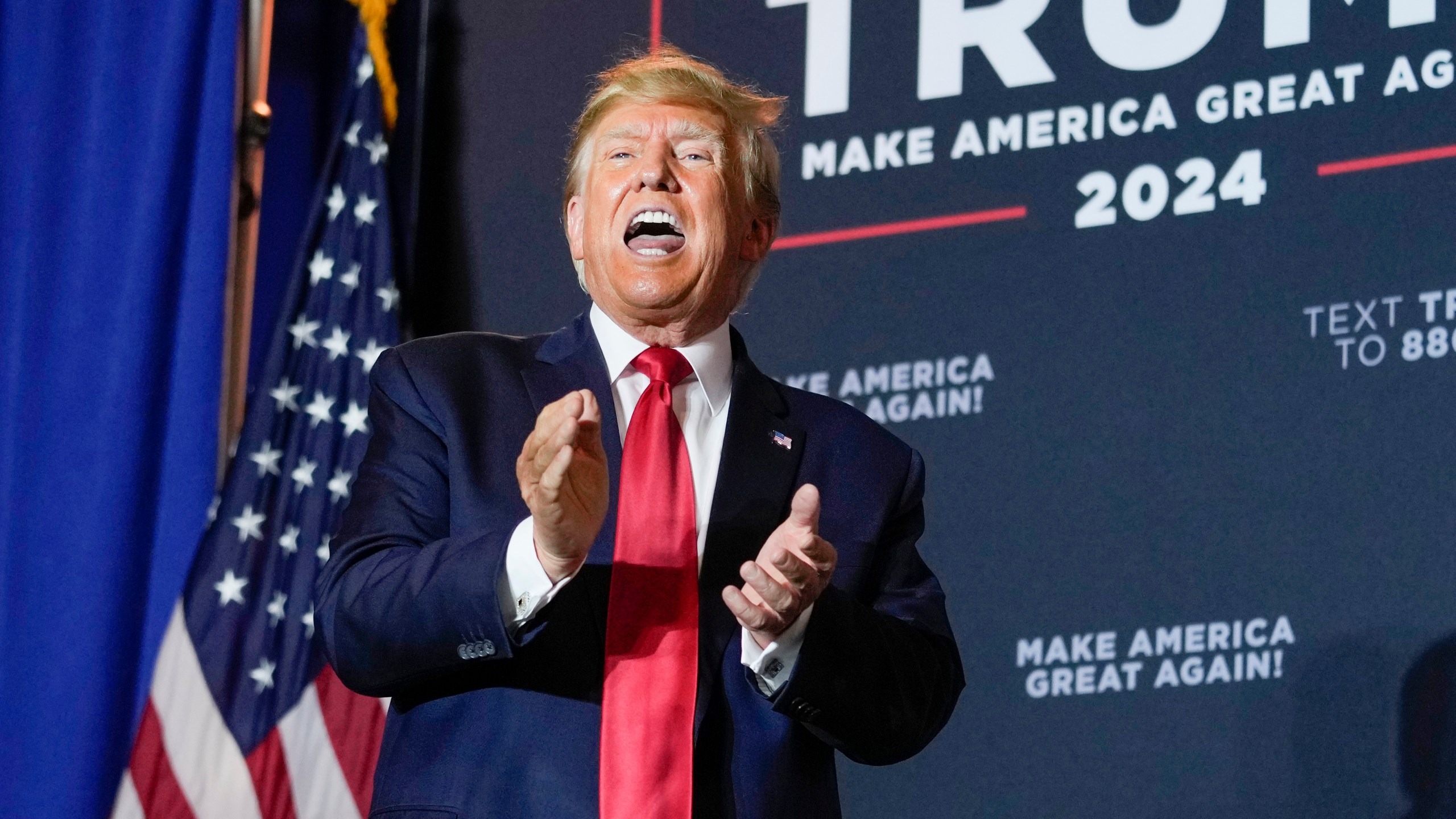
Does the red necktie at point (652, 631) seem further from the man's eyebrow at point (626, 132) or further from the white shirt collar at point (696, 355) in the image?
the man's eyebrow at point (626, 132)

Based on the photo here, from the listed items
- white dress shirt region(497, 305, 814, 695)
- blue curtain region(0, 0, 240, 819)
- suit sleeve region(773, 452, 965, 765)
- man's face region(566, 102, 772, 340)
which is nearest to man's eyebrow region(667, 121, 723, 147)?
man's face region(566, 102, 772, 340)

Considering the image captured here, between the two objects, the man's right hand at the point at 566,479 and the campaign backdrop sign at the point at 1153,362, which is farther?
the campaign backdrop sign at the point at 1153,362

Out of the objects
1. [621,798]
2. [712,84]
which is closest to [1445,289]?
[712,84]

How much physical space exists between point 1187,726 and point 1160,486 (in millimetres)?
453

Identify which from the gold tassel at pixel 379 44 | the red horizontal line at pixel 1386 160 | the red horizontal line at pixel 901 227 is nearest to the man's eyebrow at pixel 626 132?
the red horizontal line at pixel 901 227

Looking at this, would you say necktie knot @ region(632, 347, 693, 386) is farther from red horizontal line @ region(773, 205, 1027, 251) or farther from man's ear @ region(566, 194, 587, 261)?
red horizontal line @ region(773, 205, 1027, 251)

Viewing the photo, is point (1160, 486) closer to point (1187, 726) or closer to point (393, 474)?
point (1187, 726)

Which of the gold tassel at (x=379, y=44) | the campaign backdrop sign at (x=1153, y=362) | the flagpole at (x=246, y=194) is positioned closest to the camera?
the campaign backdrop sign at (x=1153, y=362)

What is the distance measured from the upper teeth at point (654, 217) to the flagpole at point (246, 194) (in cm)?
225

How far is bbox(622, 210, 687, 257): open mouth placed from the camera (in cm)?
218

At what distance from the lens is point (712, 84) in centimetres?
233

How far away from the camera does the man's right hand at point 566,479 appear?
1661 mm

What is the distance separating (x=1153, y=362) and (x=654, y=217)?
1635 millimetres

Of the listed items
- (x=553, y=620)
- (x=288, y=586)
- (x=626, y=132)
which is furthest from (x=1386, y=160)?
(x=288, y=586)
